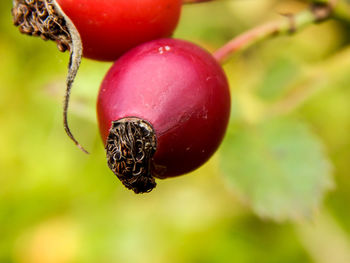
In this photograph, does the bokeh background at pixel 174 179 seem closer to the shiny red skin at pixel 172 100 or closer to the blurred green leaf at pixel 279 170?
the blurred green leaf at pixel 279 170

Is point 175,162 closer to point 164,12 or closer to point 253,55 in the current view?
point 164,12

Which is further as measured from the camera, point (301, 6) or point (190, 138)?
point (301, 6)

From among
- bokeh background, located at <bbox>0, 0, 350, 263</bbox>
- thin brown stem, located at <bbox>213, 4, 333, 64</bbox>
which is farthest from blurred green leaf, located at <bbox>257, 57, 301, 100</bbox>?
thin brown stem, located at <bbox>213, 4, 333, 64</bbox>

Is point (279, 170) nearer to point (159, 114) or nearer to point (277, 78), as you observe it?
point (277, 78)

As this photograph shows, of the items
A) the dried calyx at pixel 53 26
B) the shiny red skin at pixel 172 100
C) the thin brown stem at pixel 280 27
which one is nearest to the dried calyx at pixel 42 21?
the dried calyx at pixel 53 26

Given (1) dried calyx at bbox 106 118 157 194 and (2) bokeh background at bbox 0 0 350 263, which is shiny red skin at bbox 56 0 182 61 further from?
(2) bokeh background at bbox 0 0 350 263

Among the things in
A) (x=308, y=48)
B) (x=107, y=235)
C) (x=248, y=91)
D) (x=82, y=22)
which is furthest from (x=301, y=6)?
(x=82, y=22)

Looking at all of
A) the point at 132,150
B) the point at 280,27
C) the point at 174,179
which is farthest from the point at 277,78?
the point at 132,150

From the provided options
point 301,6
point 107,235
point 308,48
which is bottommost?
point 107,235
